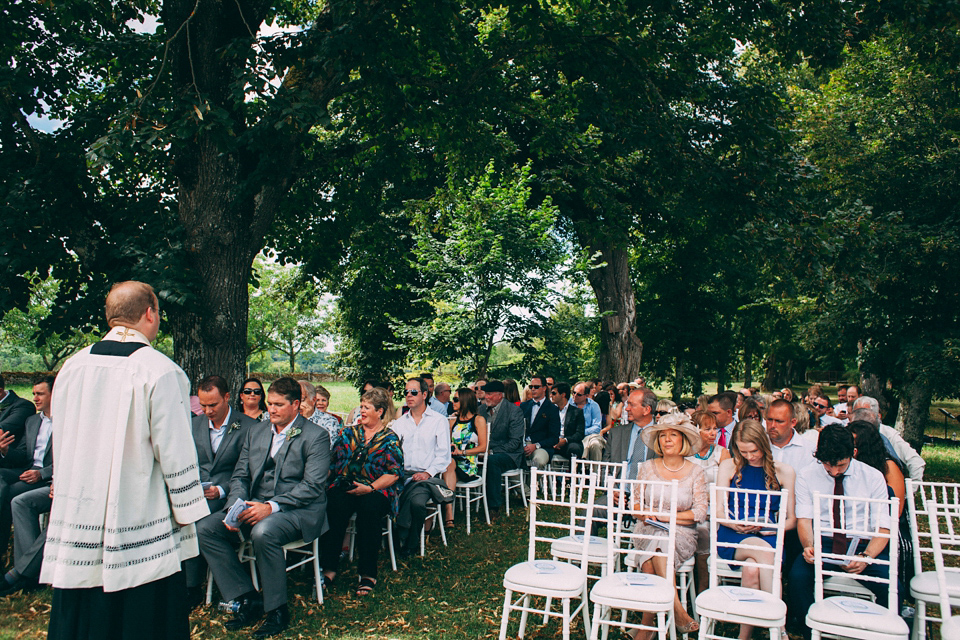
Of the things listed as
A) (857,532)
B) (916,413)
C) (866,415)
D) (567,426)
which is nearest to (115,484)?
(857,532)

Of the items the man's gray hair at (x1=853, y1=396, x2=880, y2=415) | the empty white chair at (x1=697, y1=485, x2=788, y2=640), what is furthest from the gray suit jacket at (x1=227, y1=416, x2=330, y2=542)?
the man's gray hair at (x1=853, y1=396, x2=880, y2=415)

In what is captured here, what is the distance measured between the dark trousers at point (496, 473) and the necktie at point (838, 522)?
16.0ft

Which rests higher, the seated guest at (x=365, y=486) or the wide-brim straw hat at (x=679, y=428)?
the wide-brim straw hat at (x=679, y=428)

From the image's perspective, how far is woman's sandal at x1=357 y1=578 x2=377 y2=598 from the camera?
Result: 580cm

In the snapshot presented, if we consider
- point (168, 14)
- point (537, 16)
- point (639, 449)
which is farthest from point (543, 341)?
point (168, 14)

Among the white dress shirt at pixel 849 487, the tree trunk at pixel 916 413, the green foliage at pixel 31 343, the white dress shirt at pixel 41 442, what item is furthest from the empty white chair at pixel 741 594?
the green foliage at pixel 31 343

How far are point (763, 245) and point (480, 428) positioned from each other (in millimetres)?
5478

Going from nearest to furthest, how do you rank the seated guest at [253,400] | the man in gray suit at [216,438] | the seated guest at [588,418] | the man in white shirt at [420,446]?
the man in gray suit at [216,438]
the seated guest at [253,400]
the man in white shirt at [420,446]
the seated guest at [588,418]

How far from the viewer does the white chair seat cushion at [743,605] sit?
12.9ft

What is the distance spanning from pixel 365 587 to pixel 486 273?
738 centimetres

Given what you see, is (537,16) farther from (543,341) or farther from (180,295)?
(543,341)

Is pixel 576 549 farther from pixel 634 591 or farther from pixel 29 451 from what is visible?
pixel 29 451

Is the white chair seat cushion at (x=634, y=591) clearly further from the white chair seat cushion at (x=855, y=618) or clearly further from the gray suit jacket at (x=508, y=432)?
the gray suit jacket at (x=508, y=432)

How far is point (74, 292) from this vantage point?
27.6 feet
